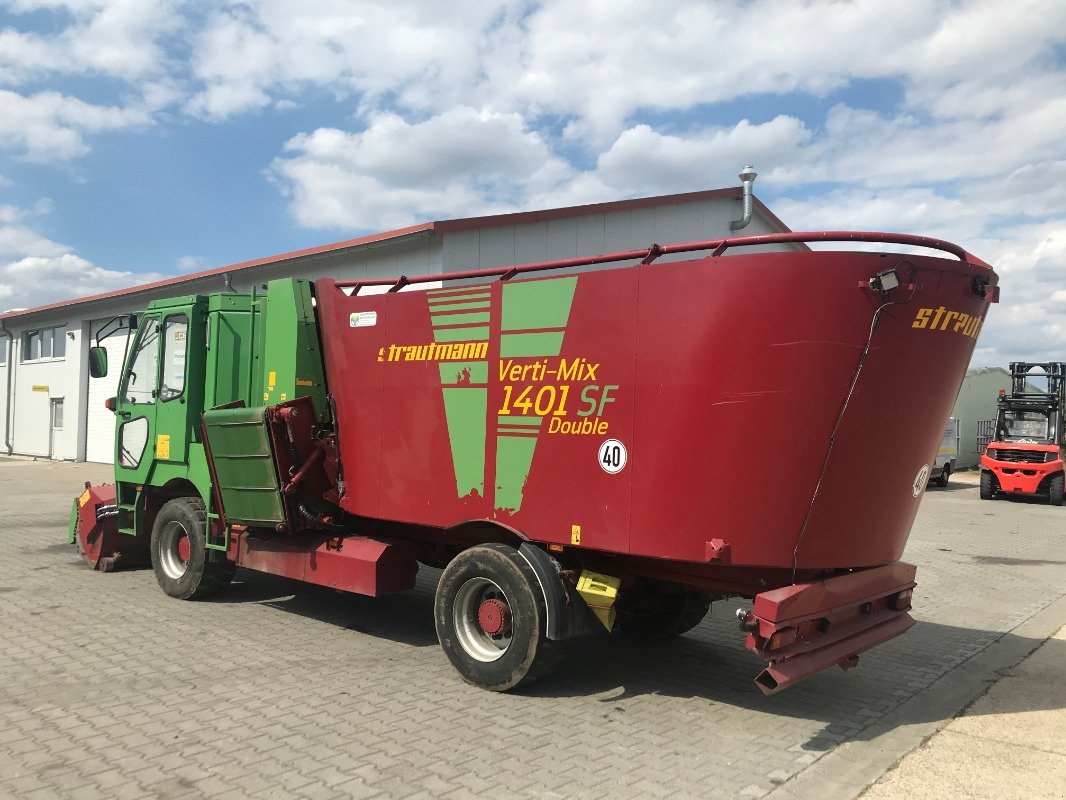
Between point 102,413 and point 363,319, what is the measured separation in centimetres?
2178

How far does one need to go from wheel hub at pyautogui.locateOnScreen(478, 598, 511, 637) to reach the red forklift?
1894cm

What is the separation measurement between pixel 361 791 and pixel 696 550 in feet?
6.85

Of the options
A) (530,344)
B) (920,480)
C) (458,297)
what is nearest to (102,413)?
(458,297)

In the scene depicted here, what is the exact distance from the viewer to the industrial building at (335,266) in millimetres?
12664

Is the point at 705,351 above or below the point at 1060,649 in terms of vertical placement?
above

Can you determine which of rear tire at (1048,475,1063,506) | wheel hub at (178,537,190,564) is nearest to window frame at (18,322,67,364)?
wheel hub at (178,537,190,564)

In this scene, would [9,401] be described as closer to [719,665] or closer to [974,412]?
[719,665]

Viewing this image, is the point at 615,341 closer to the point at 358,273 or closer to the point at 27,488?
the point at 358,273

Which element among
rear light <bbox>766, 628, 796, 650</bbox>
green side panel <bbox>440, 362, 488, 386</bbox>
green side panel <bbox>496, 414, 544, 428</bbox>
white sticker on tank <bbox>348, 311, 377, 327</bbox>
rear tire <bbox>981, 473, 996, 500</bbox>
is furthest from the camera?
rear tire <bbox>981, 473, 996, 500</bbox>

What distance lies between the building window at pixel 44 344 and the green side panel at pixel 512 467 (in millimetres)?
26729

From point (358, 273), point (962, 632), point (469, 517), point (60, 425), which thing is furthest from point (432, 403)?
point (60, 425)

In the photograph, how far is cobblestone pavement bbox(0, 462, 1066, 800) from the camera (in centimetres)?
389

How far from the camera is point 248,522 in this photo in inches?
263

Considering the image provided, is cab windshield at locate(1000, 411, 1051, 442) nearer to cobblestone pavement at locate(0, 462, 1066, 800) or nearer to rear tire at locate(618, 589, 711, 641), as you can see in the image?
cobblestone pavement at locate(0, 462, 1066, 800)
